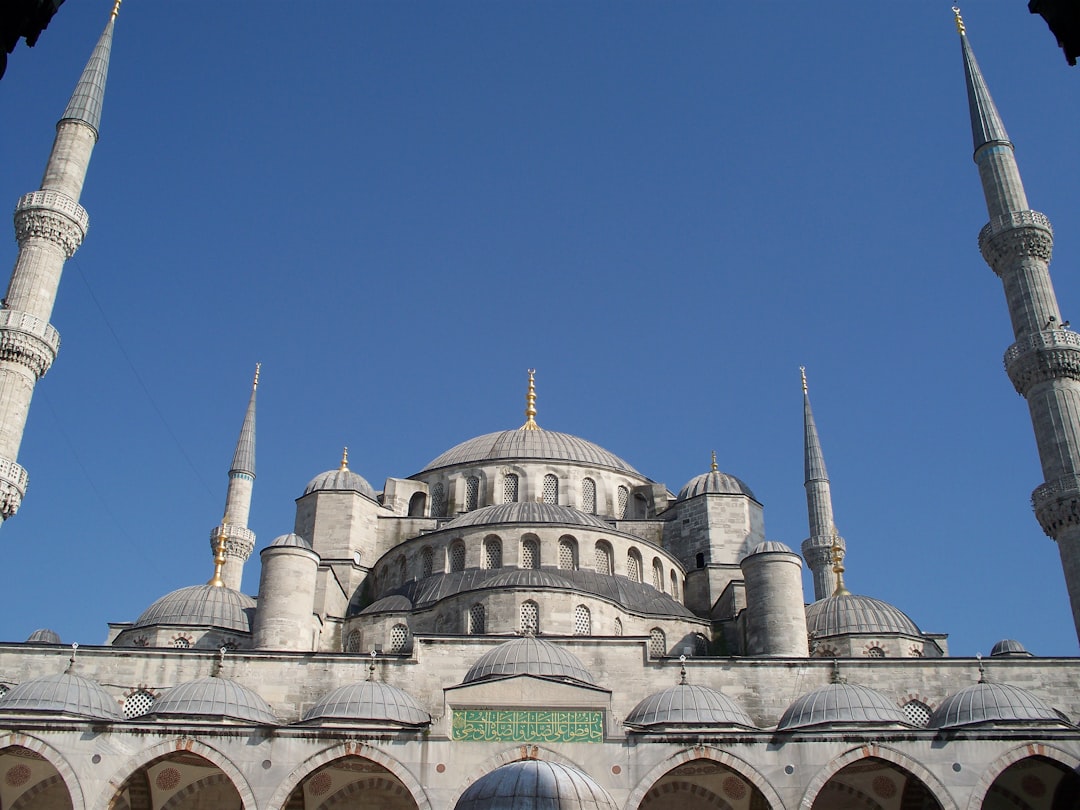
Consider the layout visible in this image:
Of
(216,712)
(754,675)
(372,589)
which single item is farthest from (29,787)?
(754,675)

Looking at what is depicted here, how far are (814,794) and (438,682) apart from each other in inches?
232

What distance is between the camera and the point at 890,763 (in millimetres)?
13812

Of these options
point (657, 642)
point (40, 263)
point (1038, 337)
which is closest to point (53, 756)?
point (40, 263)

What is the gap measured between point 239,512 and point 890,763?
1742 cm

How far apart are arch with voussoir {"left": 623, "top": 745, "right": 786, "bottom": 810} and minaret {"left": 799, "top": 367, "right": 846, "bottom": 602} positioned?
34.3 ft

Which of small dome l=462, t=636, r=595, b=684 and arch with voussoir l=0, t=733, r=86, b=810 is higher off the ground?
small dome l=462, t=636, r=595, b=684

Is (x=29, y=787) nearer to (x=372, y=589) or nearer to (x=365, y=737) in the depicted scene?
(x=365, y=737)

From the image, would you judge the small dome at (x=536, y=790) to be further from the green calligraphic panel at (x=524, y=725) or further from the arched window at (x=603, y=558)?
the arched window at (x=603, y=558)

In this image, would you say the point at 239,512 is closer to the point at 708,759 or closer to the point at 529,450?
the point at 529,450

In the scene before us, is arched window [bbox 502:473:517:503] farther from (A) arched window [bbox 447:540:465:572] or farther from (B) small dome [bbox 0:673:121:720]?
(B) small dome [bbox 0:673:121:720]

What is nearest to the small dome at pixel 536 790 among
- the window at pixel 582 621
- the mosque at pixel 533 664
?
the mosque at pixel 533 664


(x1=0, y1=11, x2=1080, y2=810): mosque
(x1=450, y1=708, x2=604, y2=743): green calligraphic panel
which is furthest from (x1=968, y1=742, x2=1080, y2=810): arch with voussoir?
(x1=450, y1=708, x2=604, y2=743): green calligraphic panel

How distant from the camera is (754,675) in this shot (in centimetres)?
1684

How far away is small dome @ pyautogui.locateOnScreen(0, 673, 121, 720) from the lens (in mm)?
14305
